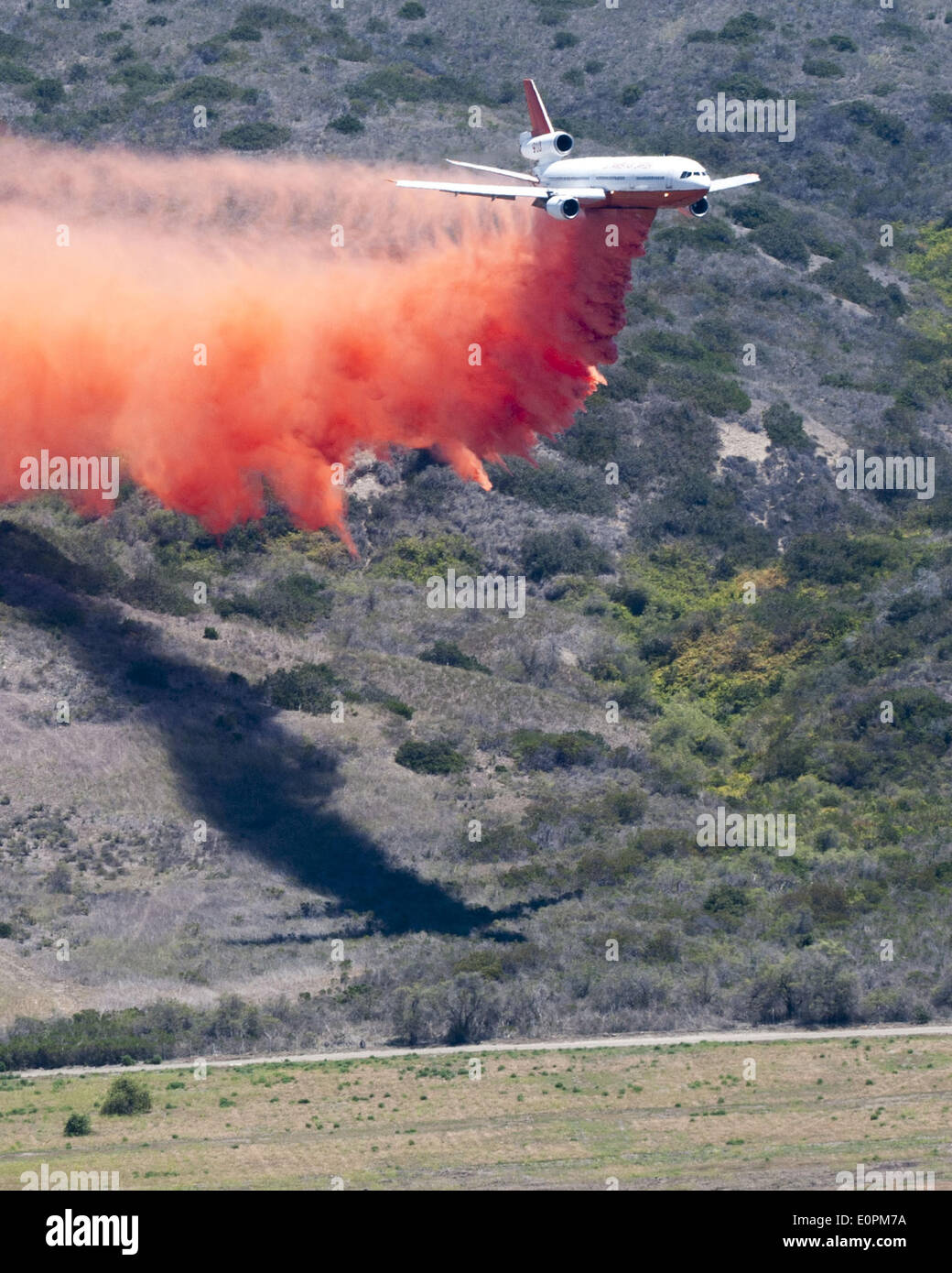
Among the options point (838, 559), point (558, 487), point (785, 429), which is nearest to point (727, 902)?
point (838, 559)

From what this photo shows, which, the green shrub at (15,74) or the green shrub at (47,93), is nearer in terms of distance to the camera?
the green shrub at (47,93)

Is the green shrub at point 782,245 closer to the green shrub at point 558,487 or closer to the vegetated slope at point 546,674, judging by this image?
the vegetated slope at point 546,674

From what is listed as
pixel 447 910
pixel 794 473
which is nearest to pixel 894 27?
pixel 794 473

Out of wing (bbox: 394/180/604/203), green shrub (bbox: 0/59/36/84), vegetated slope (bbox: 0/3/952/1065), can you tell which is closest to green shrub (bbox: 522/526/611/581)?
vegetated slope (bbox: 0/3/952/1065)

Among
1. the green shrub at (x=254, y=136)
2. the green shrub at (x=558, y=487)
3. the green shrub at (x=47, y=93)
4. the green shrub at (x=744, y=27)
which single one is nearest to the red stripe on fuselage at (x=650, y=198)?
the green shrub at (x=558, y=487)

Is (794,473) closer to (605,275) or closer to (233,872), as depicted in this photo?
(605,275)

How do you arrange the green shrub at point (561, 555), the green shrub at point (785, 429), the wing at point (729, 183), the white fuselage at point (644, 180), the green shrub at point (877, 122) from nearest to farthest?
the white fuselage at point (644, 180) < the wing at point (729, 183) < the green shrub at point (561, 555) < the green shrub at point (785, 429) < the green shrub at point (877, 122)
